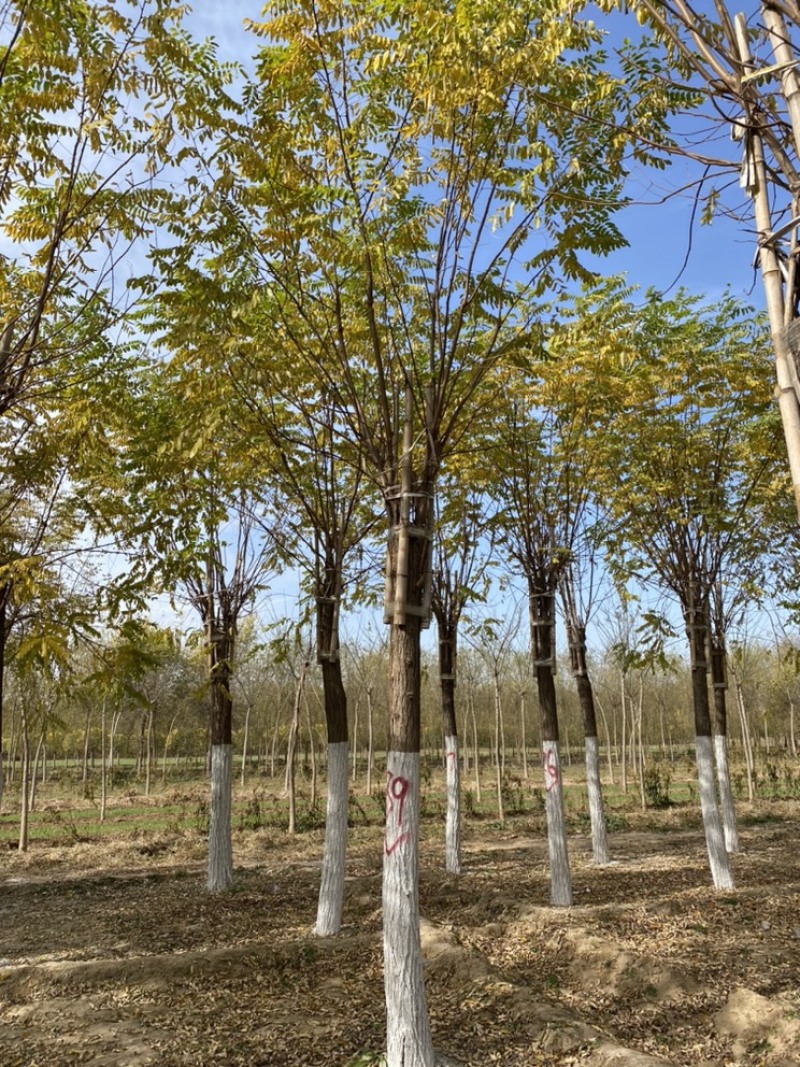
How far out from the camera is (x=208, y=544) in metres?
9.02

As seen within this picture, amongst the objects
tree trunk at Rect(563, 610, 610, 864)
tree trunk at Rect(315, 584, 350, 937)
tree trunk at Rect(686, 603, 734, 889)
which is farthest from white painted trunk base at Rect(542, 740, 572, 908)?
tree trunk at Rect(563, 610, 610, 864)

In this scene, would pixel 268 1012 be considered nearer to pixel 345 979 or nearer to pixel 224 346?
pixel 345 979

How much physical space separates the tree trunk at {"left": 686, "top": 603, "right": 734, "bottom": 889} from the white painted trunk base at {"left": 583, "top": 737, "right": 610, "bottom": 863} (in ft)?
5.23

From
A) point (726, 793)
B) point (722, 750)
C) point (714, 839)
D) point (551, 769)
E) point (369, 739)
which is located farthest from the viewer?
point (369, 739)

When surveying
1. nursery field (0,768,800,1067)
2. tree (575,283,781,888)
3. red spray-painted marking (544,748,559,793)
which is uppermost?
tree (575,283,781,888)

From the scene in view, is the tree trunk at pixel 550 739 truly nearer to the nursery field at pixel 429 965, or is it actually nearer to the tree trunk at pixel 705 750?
the nursery field at pixel 429 965

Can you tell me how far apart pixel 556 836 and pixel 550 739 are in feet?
3.49

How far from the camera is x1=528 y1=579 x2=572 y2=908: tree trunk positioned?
8.55 meters

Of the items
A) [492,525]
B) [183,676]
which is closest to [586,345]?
[492,525]

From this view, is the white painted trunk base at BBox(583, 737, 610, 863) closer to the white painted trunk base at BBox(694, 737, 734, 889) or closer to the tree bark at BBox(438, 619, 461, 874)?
the white painted trunk base at BBox(694, 737, 734, 889)

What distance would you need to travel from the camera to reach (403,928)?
4141 millimetres

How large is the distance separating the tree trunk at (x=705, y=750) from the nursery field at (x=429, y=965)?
44cm

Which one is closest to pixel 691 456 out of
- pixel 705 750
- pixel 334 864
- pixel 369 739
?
pixel 705 750

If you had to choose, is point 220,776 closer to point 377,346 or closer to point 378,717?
point 377,346
